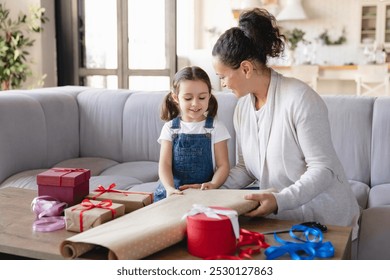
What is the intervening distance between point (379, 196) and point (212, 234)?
1340 mm

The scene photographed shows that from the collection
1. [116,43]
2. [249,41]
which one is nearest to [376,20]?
[116,43]

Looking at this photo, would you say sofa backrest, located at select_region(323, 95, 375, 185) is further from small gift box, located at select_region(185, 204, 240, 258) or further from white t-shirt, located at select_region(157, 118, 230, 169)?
small gift box, located at select_region(185, 204, 240, 258)

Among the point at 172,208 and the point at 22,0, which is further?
the point at 22,0

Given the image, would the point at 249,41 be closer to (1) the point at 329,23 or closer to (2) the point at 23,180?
(2) the point at 23,180

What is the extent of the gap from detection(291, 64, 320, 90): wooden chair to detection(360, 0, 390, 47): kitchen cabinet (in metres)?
1.19

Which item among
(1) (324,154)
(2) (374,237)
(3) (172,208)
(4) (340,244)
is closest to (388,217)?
(2) (374,237)

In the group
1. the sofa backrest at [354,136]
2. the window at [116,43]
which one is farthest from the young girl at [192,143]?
the window at [116,43]

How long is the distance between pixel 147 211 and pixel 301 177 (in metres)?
0.47

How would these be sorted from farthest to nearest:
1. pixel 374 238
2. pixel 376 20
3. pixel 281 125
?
pixel 376 20 < pixel 374 238 < pixel 281 125

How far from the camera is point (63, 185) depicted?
1.50m

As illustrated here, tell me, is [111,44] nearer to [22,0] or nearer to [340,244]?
[22,0]

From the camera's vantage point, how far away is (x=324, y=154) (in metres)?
1.49

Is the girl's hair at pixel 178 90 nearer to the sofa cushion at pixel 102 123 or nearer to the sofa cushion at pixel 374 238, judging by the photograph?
the sofa cushion at pixel 374 238

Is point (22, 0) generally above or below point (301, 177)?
above
